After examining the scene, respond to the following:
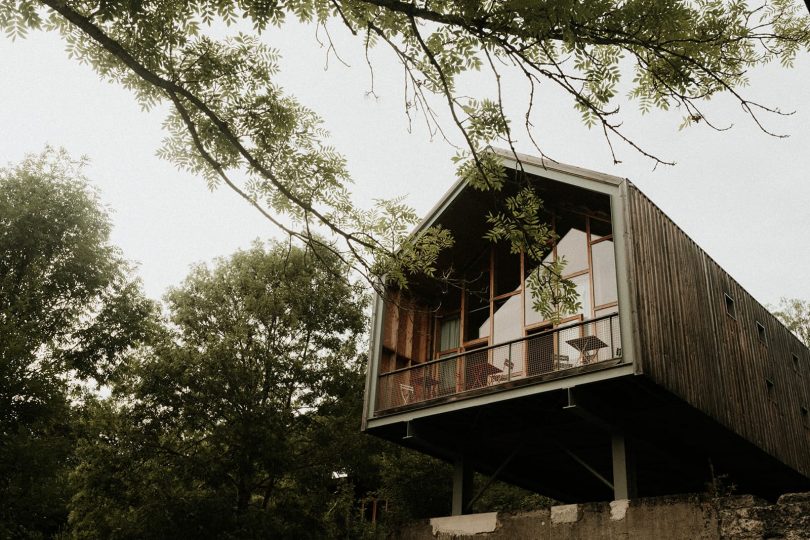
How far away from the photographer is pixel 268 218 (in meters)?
6.06

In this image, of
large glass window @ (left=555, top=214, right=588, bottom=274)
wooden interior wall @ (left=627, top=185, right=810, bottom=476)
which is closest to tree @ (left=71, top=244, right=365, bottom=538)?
large glass window @ (left=555, top=214, right=588, bottom=274)

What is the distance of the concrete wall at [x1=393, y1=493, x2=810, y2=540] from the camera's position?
25.7 ft

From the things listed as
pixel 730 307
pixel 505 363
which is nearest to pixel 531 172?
pixel 505 363

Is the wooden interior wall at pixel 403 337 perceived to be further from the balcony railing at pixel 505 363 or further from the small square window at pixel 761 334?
the small square window at pixel 761 334

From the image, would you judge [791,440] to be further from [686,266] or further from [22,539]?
[22,539]

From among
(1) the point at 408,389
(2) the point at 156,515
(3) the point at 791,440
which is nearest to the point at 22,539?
(2) the point at 156,515

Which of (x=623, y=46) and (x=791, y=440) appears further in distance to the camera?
(x=791, y=440)

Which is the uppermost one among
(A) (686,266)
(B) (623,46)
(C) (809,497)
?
(A) (686,266)

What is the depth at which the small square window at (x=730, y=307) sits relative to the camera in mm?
13898

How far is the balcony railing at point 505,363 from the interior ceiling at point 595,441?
431 mm

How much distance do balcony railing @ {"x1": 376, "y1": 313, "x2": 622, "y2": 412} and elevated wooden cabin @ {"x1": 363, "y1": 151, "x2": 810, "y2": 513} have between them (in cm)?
3

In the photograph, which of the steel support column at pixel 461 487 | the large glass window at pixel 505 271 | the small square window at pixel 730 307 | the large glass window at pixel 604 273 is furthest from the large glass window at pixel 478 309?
the small square window at pixel 730 307

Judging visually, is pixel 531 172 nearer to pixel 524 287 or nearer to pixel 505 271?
pixel 524 287

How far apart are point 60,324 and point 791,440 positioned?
19.6m
